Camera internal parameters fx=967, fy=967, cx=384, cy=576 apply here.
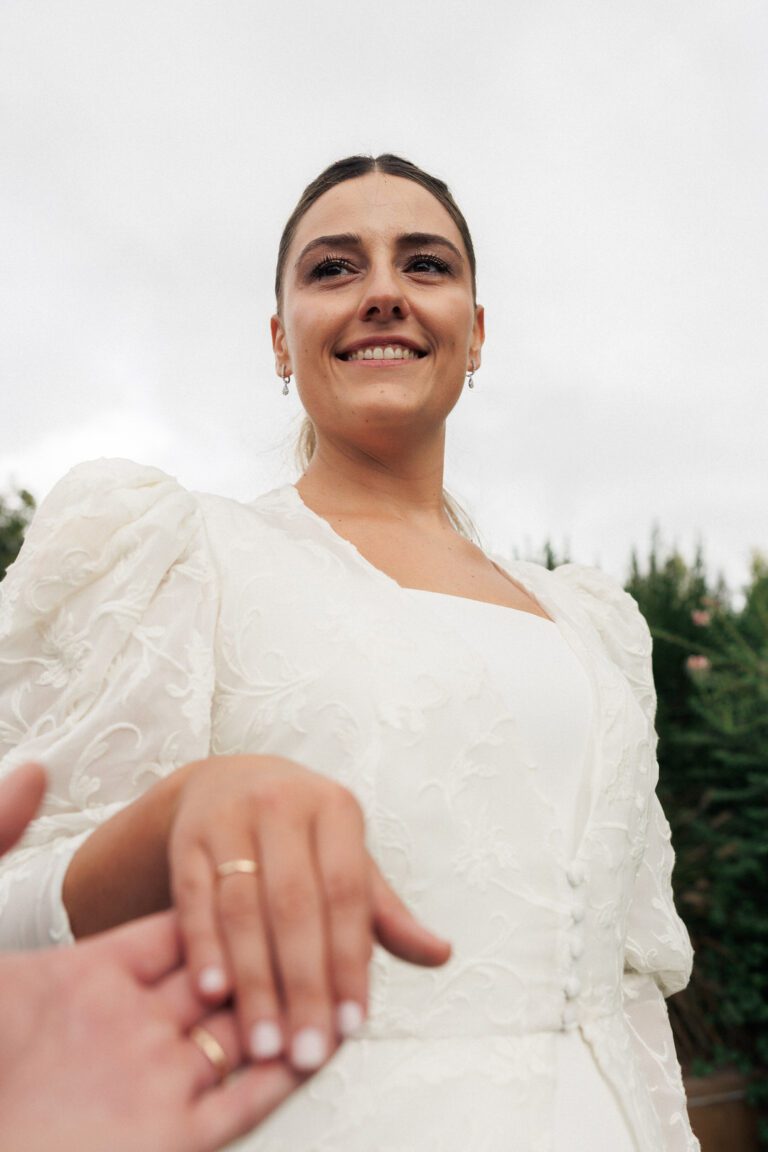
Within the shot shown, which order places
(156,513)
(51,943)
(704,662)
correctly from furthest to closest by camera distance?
(704,662) < (156,513) < (51,943)

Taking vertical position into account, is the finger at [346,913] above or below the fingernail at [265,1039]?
above

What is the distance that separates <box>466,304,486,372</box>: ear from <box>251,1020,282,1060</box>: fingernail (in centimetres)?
205

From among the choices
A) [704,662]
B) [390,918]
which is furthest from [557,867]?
[704,662]

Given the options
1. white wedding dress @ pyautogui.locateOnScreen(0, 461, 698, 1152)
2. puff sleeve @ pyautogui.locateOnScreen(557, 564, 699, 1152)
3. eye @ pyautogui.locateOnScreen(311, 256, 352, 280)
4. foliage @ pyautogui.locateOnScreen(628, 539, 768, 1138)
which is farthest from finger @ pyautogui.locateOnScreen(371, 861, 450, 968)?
foliage @ pyautogui.locateOnScreen(628, 539, 768, 1138)

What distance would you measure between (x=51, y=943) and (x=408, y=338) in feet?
4.43

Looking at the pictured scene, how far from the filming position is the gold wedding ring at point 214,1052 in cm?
66

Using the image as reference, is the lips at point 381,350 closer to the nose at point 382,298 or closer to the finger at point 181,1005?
the nose at point 382,298

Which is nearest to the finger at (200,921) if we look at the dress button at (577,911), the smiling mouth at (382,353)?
the dress button at (577,911)

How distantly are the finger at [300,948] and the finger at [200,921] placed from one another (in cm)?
4

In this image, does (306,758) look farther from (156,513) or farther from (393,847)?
(156,513)

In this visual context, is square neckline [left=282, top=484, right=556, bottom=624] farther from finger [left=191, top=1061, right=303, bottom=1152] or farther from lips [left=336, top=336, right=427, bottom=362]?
finger [left=191, top=1061, right=303, bottom=1152]

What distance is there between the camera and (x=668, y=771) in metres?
4.65

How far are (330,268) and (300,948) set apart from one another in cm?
168

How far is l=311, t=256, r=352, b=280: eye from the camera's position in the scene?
205cm
